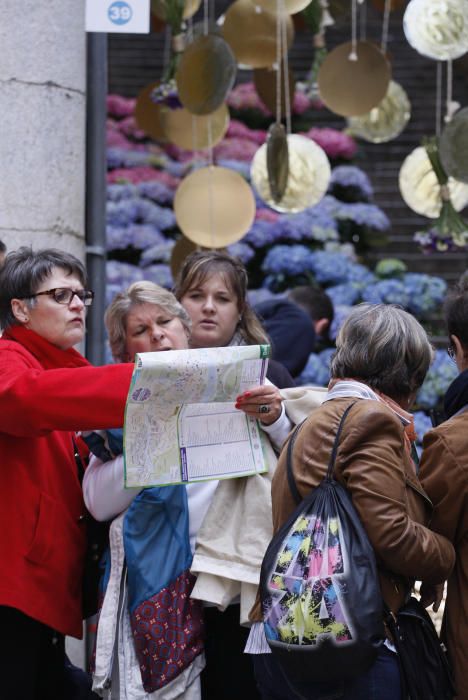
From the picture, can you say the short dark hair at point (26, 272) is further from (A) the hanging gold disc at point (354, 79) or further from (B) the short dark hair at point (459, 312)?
(A) the hanging gold disc at point (354, 79)

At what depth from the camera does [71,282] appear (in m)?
3.15

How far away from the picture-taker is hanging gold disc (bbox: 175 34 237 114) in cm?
481

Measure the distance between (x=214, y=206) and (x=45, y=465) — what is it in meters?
2.23

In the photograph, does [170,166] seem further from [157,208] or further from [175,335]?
[175,335]

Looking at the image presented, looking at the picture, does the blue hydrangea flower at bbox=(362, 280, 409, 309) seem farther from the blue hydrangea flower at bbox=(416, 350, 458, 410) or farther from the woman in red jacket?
the woman in red jacket

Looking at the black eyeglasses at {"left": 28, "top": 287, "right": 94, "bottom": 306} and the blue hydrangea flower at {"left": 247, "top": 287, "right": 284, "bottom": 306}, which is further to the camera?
the blue hydrangea flower at {"left": 247, "top": 287, "right": 284, "bottom": 306}

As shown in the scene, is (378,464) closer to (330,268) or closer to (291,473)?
(291,473)

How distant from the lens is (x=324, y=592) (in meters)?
2.41

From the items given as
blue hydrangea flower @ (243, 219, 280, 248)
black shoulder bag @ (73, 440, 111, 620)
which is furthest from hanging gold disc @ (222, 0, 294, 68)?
black shoulder bag @ (73, 440, 111, 620)

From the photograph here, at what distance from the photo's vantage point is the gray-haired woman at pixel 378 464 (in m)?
2.45

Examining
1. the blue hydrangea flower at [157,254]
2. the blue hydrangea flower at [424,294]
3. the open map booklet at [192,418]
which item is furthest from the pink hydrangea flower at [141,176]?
the open map booklet at [192,418]

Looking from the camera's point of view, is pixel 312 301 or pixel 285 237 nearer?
pixel 312 301

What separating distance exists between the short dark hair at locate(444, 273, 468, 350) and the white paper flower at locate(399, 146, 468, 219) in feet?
8.77

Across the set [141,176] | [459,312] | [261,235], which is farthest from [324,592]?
[141,176]
